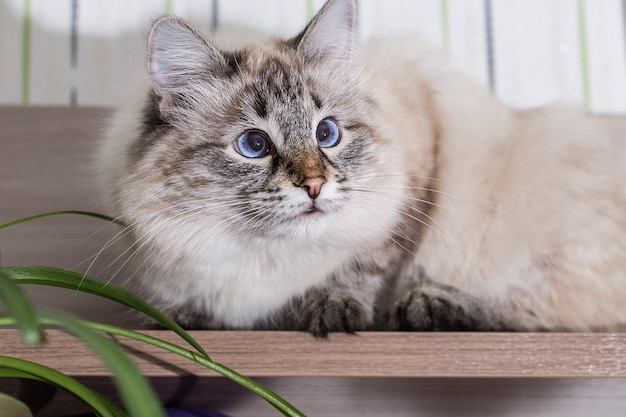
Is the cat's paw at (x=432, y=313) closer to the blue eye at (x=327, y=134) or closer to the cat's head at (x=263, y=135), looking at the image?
the cat's head at (x=263, y=135)

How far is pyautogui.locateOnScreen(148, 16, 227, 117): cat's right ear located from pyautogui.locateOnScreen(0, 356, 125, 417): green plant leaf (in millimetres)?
496

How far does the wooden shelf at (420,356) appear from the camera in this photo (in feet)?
3.34

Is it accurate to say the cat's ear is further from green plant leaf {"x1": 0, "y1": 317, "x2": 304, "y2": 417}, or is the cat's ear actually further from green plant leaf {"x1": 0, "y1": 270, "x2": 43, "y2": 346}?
green plant leaf {"x1": 0, "y1": 270, "x2": 43, "y2": 346}

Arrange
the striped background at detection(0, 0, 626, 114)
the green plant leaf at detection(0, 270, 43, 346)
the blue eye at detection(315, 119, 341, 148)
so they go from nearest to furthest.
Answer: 1. the green plant leaf at detection(0, 270, 43, 346)
2. the blue eye at detection(315, 119, 341, 148)
3. the striped background at detection(0, 0, 626, 114)

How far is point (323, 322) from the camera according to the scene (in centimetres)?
108

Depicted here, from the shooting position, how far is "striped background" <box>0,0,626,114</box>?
1.70 m

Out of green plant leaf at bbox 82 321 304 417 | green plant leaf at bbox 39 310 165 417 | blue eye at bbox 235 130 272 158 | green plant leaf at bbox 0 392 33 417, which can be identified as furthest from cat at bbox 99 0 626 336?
green plant leaf at bbox 39 310 165 417

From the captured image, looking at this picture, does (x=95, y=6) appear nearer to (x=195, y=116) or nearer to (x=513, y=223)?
(x=195, y=116)

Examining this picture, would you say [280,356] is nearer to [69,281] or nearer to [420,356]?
[420,356]

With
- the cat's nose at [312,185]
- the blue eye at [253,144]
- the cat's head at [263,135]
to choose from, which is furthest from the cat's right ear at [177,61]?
the cat's nose at [312,185]

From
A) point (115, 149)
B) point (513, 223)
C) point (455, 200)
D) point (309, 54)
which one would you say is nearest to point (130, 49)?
point (115, 149)

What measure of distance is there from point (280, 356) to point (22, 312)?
1.80 ft

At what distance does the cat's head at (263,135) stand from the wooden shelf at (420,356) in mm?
184

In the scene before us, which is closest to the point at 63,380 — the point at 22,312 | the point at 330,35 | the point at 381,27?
the point at 22,312
